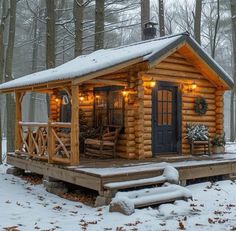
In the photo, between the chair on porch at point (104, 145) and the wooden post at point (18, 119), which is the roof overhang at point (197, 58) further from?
the wooden post at point (18, 119)

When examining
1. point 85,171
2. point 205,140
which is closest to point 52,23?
point 205,140

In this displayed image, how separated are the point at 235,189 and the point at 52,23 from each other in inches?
425

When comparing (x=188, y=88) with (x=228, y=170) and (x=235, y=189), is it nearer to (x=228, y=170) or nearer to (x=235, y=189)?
(x=228, y=170)

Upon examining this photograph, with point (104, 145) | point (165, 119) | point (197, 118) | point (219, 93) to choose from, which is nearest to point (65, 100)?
point (104, 145)

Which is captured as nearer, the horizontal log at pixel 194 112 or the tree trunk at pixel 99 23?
the horizontal log at pixel 194 112

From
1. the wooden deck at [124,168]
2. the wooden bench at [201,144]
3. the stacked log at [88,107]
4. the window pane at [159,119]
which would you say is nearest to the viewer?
the wooden deck at [124,168]

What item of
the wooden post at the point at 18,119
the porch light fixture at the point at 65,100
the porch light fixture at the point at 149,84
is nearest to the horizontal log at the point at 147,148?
the porch light fixture at the point at 149,84

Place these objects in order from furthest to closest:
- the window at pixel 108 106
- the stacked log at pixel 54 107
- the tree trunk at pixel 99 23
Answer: the tree trunk at pixel 99 23
the stacked log at pixel 54 107
the window at pixel 108 106

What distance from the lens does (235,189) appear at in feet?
33.9

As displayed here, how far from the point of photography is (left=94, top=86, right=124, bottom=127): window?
12.2 metres

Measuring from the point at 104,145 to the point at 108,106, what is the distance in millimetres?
1530

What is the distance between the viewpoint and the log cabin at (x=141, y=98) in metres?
10.7

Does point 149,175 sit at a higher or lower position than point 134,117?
lower

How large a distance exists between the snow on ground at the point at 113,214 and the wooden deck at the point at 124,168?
54 centimetres
